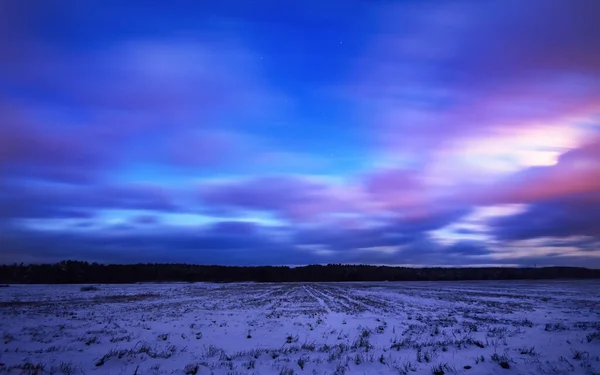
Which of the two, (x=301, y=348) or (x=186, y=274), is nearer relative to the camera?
(x=301, y=348)

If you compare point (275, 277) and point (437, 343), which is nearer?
point (437, 343)

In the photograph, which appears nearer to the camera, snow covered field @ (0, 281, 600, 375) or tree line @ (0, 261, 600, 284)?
snow covered field @ (0, 281, 600, 375)

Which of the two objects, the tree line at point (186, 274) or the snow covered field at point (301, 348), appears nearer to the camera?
the snow covered field at point (301, 348)

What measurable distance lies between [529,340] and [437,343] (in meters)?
3.36

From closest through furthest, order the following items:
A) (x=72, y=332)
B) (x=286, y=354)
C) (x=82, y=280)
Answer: (x=286, y=354) < (x=72, y=332) < (x=82, y=280)

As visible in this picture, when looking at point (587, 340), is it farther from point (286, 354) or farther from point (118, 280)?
point (118, 280)

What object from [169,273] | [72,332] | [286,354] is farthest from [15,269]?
[286,354]

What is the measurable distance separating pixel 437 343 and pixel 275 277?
171 m

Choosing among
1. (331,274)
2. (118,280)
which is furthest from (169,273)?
(331,274)

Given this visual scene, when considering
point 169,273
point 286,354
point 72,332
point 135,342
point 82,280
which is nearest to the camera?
point 286,354

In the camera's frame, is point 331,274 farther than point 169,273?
Yes

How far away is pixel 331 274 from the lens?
614 ft

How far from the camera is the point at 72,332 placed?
17.8 m

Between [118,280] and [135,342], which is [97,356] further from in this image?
[118,280]
